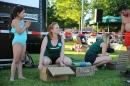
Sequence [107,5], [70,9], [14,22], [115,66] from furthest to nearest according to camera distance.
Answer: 1. [70,9]
2. [107,5]
3. [115,66]
4. [14,22]

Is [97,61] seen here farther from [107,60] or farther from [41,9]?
[41,9]

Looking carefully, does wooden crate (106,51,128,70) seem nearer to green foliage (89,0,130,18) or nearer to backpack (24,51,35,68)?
backpack (24,51,35,68)

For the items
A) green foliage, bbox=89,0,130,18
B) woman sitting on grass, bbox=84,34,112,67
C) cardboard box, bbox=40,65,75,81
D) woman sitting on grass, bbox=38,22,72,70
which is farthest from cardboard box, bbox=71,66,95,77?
green foliage, bbox=89,0,130,18

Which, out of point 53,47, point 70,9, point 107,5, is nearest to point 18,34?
point 53,47

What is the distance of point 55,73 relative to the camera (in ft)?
12.6

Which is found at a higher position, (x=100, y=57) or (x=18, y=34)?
(x=18, y=34)

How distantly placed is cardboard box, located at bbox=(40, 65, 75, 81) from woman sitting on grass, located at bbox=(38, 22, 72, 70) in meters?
0.25

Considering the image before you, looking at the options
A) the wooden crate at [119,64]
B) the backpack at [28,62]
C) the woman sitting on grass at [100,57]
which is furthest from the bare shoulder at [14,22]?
the wooden crate at [119,64]

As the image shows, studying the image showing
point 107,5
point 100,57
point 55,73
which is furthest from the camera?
point 107,5

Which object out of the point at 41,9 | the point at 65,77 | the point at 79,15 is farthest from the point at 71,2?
the point at 65,77

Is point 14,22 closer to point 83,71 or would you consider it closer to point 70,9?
point 83,71

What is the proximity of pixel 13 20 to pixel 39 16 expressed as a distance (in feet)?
11.5

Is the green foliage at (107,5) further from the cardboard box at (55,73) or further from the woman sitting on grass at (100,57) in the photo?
the cardboard box at (55,73)

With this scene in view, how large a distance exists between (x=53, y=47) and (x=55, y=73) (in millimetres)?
753
